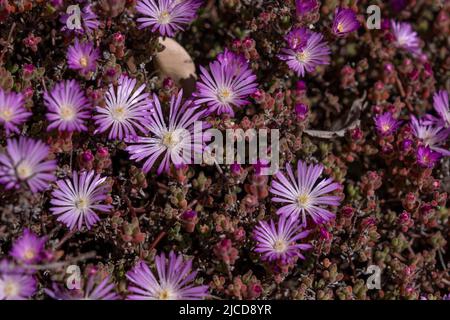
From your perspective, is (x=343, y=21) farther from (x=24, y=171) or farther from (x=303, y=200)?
(x=24, y=171)

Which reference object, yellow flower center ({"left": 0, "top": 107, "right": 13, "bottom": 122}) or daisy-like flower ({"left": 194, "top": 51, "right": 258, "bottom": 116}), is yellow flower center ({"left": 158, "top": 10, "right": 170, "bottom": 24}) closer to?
daisy-like flower ({"left": 194, "top": 51, "right": 258, "bottom": 116})

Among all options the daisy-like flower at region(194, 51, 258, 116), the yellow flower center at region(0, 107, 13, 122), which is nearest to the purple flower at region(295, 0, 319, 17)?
the daisy-like flower at region(194, 51, 258, 116)

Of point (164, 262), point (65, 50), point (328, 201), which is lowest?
point (164, 262)

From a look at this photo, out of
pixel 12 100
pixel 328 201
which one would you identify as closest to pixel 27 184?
pixel 12 100

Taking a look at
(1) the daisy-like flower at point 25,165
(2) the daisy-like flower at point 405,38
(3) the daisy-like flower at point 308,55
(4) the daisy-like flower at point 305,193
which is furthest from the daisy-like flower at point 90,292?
(2) the daisy-like flower at point 405,38

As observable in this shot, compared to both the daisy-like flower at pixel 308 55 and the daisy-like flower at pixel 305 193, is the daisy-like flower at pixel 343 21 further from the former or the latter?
the daisy-like flower at pixel 305 193

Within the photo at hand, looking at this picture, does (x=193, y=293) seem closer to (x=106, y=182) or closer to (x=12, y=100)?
(x=106, y=182)
